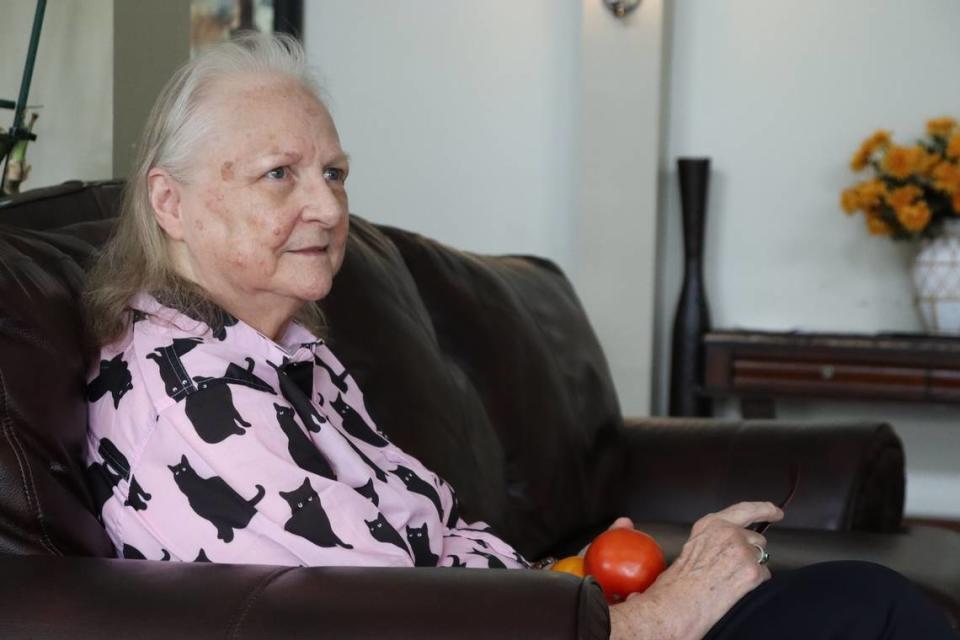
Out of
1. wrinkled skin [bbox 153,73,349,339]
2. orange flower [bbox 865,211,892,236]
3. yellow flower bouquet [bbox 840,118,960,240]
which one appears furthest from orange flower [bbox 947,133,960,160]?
wrinkled skin [bbox 153,73,349,339]

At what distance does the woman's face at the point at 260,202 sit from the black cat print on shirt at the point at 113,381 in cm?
15

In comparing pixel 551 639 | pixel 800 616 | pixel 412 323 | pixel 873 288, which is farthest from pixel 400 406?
pixel 873 288

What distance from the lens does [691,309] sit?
4297 millimetres

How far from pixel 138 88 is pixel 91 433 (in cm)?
174

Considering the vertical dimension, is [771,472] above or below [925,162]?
below

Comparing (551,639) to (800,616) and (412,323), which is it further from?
(412,323)

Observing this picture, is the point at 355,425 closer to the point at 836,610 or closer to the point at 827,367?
the point at 836,610

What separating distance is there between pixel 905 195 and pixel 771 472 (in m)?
1.72

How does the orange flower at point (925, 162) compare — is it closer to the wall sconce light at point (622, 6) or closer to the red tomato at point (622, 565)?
the wall sconce light at point (622, 6)

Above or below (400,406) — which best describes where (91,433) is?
above

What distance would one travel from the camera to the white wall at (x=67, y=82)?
2.88 m

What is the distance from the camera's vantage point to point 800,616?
138 centimetres

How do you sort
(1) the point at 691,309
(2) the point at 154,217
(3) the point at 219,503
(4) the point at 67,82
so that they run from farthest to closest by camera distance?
(1) the point at 691,309 → (4) the point at 67,82 → (2) the point at 154,217 → (3) the point at 219,503

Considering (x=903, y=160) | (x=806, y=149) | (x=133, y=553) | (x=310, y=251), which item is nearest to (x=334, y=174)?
(x=310, y=251)
